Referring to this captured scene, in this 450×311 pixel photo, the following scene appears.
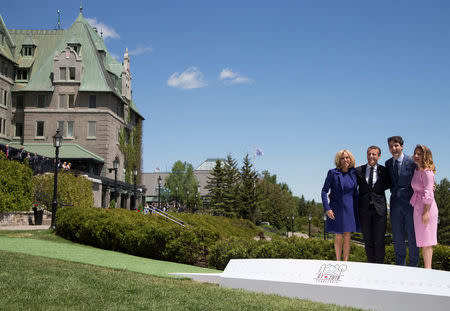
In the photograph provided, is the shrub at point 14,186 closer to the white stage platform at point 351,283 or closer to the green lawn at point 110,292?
the green lawn at point 110,292

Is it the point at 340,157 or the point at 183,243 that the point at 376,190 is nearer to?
the point at 340,157

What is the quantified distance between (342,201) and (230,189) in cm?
5696

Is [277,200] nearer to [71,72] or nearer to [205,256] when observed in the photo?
[71,72]

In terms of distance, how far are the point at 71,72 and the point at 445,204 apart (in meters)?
62.1

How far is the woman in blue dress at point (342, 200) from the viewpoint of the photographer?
25.1ft

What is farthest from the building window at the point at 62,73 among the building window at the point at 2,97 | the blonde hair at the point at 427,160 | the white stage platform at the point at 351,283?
the blonde hair at the point at 427,160

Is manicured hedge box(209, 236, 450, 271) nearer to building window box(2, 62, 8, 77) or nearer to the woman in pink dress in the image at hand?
the woman in pink dress

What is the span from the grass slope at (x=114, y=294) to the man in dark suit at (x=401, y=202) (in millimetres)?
2103

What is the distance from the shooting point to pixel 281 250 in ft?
38.8

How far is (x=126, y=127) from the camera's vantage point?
1948 inches

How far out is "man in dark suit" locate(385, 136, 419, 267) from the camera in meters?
7.38

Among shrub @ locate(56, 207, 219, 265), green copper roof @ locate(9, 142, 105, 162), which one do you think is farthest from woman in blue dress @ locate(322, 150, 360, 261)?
green copper roof @ locate(9, 142, 105, 162)

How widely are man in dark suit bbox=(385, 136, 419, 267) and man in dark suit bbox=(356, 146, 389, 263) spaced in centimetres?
17

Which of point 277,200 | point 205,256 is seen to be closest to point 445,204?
point 277,200
